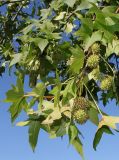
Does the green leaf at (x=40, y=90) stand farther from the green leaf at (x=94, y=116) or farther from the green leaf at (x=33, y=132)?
the green leaf at (x=94, y=116)

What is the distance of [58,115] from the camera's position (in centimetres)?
257

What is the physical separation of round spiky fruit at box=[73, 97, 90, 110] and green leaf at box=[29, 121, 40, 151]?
0.90 feet

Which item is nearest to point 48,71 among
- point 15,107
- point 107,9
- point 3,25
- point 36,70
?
point 36,70

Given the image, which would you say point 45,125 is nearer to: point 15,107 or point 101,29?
point 15,107

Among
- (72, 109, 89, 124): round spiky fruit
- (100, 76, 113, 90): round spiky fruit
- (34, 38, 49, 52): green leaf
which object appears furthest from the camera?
(34, 38, 49, 52): green leaf

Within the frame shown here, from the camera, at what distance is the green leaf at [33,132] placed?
2.64m

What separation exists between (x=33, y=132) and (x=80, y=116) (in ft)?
1.08

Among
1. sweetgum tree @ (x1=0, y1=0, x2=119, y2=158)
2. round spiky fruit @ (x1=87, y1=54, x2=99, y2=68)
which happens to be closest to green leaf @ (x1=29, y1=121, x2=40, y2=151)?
sweetgum tree @ (x1=0, y1=0, x2=119, y2=158)

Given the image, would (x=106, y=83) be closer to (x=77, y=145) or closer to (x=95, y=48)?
(x=95, y=48)

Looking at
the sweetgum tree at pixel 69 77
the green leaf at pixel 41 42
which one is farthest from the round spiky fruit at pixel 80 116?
the green leaf at pixel 41 42

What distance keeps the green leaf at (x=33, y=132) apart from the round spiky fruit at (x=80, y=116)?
0.26 meters

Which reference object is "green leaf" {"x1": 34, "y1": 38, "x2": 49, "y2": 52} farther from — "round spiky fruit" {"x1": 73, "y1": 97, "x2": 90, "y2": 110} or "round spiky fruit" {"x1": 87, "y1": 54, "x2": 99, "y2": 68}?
"round spiky fruit" {"x1": 73, "y1": 97, "x2": 90, "y2": 110}

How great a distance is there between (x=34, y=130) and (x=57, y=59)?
0.62 m

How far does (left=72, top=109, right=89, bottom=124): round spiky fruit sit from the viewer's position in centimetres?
247
